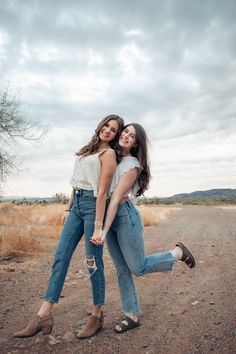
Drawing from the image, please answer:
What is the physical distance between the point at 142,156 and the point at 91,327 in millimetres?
1727

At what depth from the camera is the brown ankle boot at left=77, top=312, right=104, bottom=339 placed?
3.55 metres

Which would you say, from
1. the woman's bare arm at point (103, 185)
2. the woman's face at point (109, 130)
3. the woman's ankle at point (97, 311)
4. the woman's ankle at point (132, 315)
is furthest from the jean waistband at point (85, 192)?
the woman's ankle at point (132, 315)

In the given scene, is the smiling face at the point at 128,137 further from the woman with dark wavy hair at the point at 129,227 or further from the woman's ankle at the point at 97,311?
the woman's ankle at the point at 97,311

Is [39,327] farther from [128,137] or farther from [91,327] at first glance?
[128,137]

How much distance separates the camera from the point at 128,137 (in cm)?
366

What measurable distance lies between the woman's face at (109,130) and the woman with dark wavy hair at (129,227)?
3.7 inches

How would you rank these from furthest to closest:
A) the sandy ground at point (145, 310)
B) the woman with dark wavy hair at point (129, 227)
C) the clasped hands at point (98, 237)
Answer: the woman with dark wavy hair at point (129, 227) < the clasped hands at point (98, 237) < the sandy ground at point (145, 310)

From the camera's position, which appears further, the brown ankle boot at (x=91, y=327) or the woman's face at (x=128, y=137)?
the woman's face at (x=128, y=137)

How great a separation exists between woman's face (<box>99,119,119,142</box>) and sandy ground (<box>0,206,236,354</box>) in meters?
1.91

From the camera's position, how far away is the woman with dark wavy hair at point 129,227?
11.8 ft

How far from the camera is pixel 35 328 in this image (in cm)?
347

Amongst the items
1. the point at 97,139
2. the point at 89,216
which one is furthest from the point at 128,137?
the point at 89,216

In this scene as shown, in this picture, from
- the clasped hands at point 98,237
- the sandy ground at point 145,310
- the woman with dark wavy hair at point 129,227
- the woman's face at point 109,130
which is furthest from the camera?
the woman's face at point 109,130

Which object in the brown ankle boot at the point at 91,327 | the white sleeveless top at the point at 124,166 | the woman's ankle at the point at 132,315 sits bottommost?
the brown ankle boot at the point at 91,327
